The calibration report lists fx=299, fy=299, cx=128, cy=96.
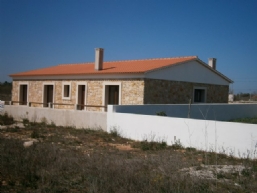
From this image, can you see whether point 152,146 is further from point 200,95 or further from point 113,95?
point 200,95

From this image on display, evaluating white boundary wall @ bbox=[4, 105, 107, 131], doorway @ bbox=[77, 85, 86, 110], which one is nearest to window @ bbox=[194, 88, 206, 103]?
doorway @ bbox=[77, 85, 86, 110]

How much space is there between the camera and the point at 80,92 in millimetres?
22406

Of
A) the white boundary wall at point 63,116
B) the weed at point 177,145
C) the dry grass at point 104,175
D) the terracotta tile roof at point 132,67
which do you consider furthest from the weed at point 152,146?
the terracotta tile roof at point 132,67

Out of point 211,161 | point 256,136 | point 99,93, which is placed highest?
point 99,93

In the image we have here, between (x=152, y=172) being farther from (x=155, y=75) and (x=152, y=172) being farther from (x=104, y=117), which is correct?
(x=155, y=75)

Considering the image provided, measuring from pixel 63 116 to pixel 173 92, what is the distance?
7.81m

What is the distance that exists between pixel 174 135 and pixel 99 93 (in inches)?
402

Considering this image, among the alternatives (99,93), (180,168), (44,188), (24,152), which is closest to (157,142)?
(180,168)

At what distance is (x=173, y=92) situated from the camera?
20.6 metres

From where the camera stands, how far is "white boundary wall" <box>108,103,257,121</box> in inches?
593

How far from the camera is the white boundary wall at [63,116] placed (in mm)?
15031

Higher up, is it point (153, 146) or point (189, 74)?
point (189, 74)

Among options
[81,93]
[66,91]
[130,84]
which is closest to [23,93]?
[66,91]

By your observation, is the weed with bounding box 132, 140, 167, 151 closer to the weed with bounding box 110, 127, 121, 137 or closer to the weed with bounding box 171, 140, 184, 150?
the weed with bounding box 171, 140, 184, 150
